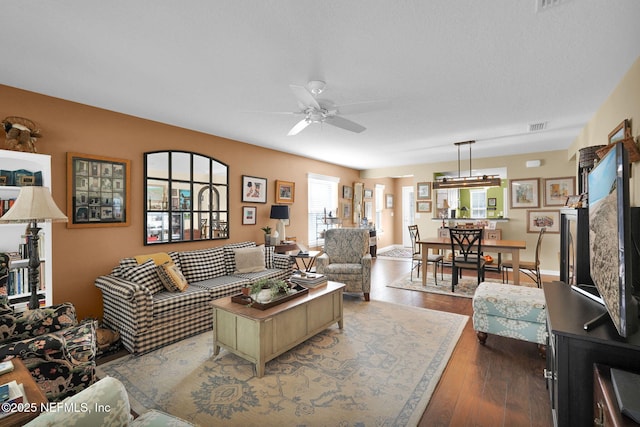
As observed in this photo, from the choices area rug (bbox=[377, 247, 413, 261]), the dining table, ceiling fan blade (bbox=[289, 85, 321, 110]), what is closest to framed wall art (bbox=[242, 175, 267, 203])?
ceiling fan blade (bbox=[289, 85, 321, 110])

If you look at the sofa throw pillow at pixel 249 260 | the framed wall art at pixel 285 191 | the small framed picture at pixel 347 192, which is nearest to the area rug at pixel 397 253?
the small framed picture at pixel 347 192

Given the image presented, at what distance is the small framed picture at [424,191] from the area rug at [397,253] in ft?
5.57

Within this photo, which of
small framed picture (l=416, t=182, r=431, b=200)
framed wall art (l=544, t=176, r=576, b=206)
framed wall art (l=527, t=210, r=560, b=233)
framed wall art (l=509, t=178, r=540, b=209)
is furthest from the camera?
small framed picture (l=416, t=182, r=431, b=200)

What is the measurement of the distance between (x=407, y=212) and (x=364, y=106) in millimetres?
7668

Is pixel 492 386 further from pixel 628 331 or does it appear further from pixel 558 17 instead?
pixel 558 17

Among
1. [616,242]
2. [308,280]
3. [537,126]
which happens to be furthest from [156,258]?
[537,126]

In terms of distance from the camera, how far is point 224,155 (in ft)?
15.1

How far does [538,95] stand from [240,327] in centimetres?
367

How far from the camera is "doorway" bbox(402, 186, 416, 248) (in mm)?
10203

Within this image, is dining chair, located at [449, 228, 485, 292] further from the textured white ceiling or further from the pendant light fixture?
the textured white ceiling

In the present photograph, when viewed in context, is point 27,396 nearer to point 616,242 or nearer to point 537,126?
point 616,242

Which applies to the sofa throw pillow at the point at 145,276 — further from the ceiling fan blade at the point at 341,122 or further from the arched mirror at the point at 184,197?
the ceiling fan blade at the point at 341,122

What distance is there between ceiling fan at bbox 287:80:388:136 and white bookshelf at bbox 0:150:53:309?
2402mm

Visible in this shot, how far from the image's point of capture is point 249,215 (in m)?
4.98
